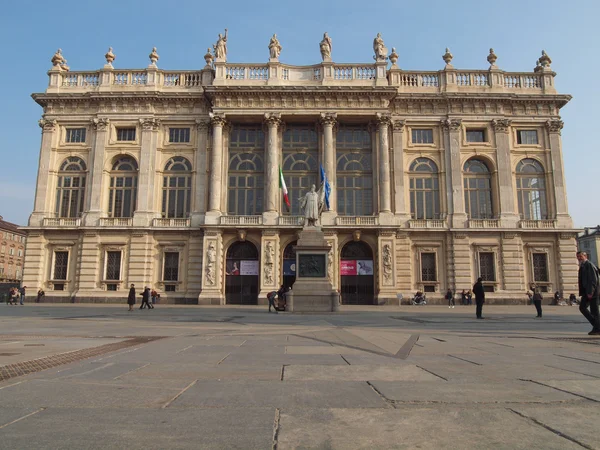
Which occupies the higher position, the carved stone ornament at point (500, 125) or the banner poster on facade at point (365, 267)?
the carved stone ornament at point (500, 125)

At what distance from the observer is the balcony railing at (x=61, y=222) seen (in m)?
36.8

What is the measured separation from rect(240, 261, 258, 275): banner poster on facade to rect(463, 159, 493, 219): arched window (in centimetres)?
1896

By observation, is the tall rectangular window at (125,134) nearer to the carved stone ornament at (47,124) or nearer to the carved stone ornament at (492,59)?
the carved stone ornament at (47,124)

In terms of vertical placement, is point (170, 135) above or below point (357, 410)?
above

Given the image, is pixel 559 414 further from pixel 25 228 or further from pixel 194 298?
pixel 25 228

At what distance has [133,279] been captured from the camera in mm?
36094

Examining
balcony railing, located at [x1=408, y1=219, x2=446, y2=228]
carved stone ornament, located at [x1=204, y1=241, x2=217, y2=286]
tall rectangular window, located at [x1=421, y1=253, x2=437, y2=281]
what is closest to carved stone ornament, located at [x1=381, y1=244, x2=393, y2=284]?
balcony railing, located at [x1=408, y1=219, x2=446, y2=228]

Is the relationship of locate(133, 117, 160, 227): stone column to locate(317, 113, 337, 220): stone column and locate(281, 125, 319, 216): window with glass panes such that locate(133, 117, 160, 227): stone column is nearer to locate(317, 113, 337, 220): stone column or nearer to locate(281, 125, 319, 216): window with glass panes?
locate(281, 125, 319, 216): window with glass panes

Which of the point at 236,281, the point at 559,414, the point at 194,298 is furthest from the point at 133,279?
the point at 559,414

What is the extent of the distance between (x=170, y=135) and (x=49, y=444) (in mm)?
38564

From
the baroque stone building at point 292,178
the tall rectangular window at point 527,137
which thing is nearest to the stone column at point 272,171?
the baroque stone building at point 292,178

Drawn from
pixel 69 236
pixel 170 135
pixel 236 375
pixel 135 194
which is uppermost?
pixel 170 135

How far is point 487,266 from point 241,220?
68.8 ft

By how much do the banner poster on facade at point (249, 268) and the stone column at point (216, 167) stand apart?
4547 millimetres
